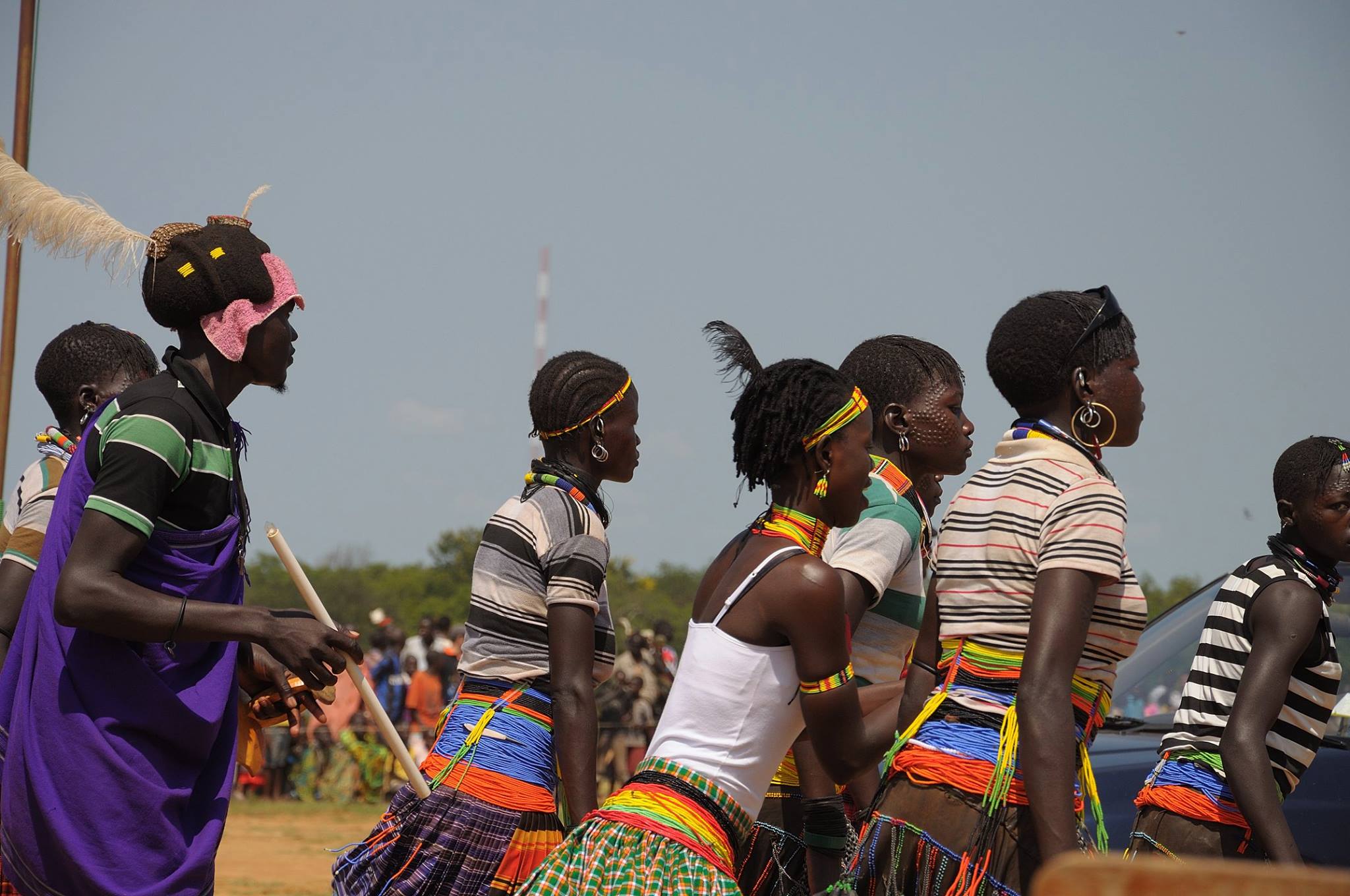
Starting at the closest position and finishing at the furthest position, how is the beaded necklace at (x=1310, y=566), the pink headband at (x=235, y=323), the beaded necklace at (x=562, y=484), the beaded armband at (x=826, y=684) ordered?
the beaded armband at (x=826, y=684)
the pink headband at (x=235, y=323)
the beaded necklace at (x=1310, y=566)
the beaded necklace at (x=562, y=484)

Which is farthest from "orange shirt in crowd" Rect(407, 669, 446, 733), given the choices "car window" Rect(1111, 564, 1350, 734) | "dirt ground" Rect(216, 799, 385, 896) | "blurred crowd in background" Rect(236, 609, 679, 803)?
"car window" Rect(1111, 564, 1350, 734)

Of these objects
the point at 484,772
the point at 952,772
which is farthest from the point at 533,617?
the point at 952,772

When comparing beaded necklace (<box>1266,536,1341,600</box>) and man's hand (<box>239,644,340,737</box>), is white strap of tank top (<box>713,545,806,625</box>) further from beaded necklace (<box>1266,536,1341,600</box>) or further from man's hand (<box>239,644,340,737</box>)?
beaded necklace (<box>1266,536,1341,600</box>)

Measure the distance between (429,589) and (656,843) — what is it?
45734mm

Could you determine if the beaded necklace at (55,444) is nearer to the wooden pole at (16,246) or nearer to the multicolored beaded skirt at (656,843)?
the wooden pole at (16,246)

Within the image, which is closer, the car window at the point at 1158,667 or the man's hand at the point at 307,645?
the man's hand at the point at 307,645

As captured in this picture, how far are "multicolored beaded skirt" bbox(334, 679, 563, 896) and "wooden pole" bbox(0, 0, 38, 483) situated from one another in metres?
1.83

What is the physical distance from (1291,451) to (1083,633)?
4.85 ft

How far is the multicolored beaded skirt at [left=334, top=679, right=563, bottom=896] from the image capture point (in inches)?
157

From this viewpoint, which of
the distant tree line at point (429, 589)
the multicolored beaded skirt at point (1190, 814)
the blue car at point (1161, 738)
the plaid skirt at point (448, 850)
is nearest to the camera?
the multicolored beaded skirt at point (1190, 814)

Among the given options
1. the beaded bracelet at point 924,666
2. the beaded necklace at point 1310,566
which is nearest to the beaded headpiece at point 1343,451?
the beaded necklace at point 1310,566

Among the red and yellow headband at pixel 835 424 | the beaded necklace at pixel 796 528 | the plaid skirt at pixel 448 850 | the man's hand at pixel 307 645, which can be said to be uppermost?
the red and yellow headband at pixel 835 424

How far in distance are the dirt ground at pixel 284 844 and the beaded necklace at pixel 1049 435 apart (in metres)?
8.20

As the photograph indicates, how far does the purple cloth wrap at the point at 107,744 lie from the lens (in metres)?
3.02
